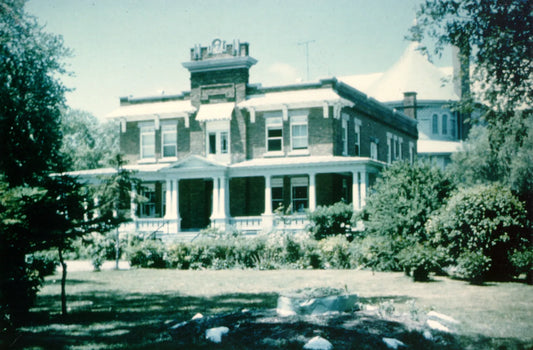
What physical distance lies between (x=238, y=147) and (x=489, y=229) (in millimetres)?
18121

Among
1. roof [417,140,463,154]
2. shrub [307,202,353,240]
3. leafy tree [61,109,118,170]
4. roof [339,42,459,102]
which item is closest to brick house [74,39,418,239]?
shrub [307,202,353,240]

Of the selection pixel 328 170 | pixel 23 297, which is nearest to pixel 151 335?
pixel 23 297

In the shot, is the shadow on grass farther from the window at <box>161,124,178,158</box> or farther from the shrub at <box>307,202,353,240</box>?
the window at <box>161,124,178,158</box>

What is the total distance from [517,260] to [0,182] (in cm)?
1191

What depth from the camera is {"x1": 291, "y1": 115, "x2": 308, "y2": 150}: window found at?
28.2 meters

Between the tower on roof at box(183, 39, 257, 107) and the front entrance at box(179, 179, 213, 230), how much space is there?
4864mm

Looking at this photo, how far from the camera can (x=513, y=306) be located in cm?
968

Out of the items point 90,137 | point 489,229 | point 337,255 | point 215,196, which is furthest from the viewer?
point 90,137

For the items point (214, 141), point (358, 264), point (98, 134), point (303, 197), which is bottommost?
point (358, 264)

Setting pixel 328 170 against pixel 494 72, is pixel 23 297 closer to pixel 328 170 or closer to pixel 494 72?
pixel 494 72

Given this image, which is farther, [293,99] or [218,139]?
[218,139]

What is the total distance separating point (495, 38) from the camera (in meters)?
13.4

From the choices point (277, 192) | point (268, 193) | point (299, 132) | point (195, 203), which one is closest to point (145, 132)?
point (195, 203)

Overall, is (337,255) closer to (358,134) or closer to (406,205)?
(406,205)
